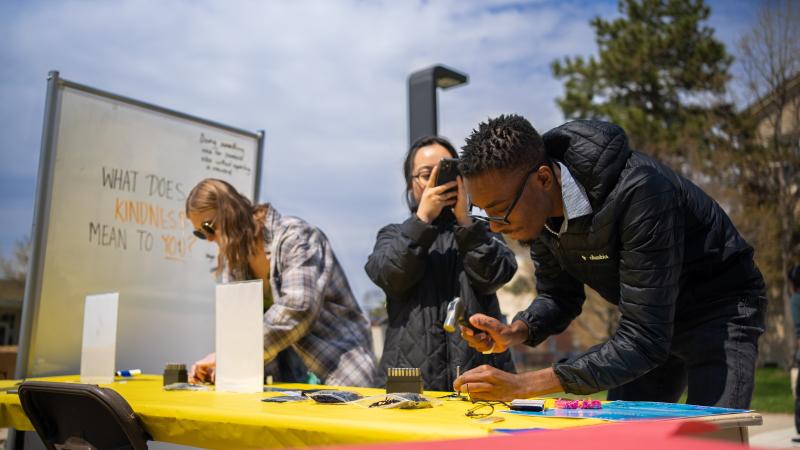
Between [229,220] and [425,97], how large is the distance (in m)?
2.28

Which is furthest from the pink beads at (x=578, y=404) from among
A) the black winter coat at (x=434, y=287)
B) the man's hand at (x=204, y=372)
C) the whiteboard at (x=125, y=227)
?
the whiteboard at (x=125, y=227)

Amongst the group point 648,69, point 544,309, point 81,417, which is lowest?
point 81,417

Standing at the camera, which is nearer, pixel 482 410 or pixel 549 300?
pixel 482 410

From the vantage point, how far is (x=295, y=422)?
4.74ft

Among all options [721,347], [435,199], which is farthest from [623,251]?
[435,199]

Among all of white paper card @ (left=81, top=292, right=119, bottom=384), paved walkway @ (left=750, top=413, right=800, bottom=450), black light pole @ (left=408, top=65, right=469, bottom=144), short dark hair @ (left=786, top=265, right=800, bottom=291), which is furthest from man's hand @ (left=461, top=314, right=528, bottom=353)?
short dark hair @ (left=786, top=265, right=800, bottom=291)

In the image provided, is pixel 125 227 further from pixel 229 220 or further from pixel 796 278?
pixel 796 278

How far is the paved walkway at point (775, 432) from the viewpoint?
536cm

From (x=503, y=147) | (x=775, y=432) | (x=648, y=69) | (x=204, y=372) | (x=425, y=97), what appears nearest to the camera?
(x=503, y=147)

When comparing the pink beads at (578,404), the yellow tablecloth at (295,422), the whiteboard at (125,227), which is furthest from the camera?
the whiteboard at (125,227)

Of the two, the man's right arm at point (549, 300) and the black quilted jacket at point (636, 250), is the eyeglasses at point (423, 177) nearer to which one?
the man's right arm at point (549, 300)

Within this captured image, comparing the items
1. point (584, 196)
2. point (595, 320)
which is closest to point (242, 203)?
point (584, 196)

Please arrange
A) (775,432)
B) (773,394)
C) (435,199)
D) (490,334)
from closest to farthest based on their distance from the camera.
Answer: (490,334) < (435,199) < (775,432) < (773,394)

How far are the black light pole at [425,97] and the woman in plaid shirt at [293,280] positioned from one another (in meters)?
1.86
